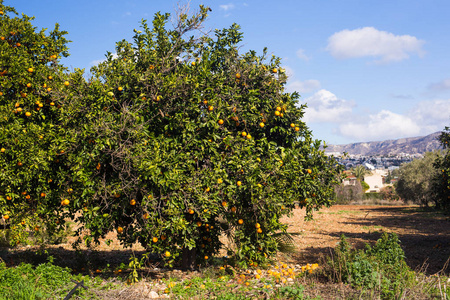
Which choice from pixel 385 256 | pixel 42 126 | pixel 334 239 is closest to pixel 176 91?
pixel 42 126

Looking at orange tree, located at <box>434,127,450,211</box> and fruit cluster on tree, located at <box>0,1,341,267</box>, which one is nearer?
fruit cluster on tree, located at <box>0,1,341,267</box>

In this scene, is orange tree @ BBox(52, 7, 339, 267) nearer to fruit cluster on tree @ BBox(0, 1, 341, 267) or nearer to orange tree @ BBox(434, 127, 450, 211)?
fruit cluster on tree @ BBox(0, 1, 341, 267)

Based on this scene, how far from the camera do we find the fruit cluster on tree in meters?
6.01

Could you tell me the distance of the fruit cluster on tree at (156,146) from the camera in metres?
6.01

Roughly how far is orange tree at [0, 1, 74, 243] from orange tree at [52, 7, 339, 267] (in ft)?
1.71

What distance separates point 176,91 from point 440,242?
495 inches

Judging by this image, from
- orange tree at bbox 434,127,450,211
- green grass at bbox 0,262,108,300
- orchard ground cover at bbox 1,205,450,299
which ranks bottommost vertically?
orchard ground cover at bbox 1,205,450,299

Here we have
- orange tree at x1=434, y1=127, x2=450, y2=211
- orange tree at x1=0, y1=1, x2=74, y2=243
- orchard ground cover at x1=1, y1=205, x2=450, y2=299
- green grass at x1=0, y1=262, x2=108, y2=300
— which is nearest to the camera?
green grass at x1=0, y1=262, x2=108, y2=300

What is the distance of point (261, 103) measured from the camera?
24.3ft

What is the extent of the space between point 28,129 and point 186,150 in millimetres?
2917

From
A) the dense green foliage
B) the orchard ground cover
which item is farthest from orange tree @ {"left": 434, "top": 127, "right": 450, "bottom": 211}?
the dense green foliage

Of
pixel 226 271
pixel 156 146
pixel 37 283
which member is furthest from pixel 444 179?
pixel 37 283

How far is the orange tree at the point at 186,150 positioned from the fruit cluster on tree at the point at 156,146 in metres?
0.03

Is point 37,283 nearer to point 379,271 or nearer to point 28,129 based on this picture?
point 28,129
